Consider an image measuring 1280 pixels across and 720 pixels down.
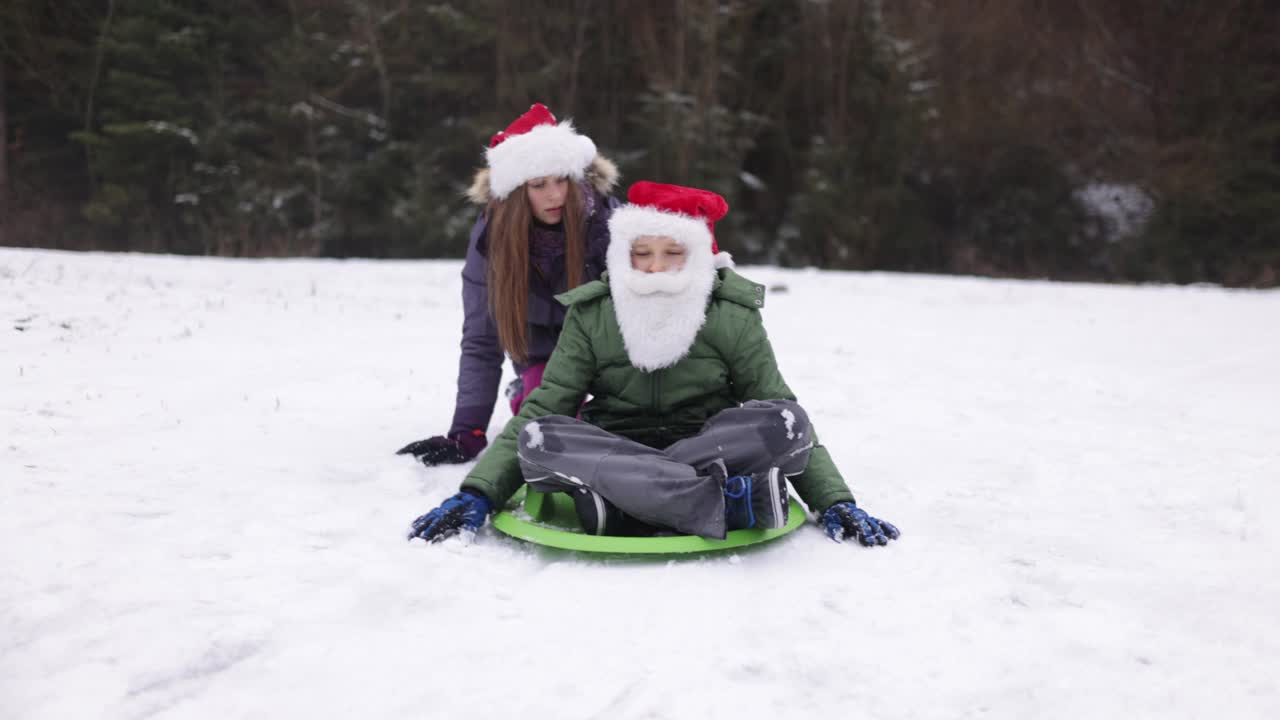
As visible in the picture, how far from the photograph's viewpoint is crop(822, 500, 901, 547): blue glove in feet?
8.82

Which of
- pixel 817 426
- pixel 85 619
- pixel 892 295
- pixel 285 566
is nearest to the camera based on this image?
pixel 85 619

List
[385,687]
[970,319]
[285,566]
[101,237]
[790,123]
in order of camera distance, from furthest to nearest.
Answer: [790,123]
[101,237]
[970,319]
[285,566]
[385,687]

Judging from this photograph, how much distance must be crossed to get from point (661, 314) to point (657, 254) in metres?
0.20

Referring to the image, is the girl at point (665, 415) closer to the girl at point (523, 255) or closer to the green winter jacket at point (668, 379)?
the green winter jacket at point (668, 379)

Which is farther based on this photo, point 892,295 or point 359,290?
point 892,295

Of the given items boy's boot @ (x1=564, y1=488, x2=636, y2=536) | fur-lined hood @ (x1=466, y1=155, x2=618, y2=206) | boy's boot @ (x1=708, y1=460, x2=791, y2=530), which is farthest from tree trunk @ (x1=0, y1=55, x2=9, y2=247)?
boy's boot @ (x1=708, y1=460, x2=791, y2=530)

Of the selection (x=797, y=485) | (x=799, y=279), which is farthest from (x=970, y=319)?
(x=797, y=485)

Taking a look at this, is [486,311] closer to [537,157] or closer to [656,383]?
[537,157]

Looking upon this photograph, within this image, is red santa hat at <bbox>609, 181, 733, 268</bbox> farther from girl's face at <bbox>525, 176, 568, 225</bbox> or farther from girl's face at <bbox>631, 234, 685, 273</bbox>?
girl's face at <bbox>525, 176, 568, 225</bbox>

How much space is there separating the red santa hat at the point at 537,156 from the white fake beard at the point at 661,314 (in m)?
0.86

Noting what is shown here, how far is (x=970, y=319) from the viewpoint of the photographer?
8.99 m

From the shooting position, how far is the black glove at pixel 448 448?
348cm

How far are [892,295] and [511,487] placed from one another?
29.1 feet

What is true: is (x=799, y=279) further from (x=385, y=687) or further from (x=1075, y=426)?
(x=385, y=687)
